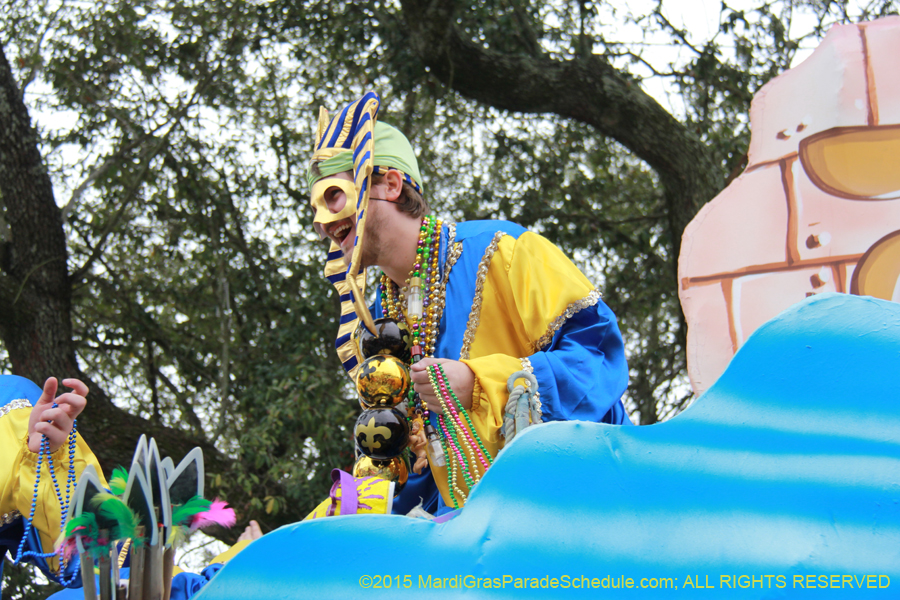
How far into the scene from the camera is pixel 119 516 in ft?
4.45

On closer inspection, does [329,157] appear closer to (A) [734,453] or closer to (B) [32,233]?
(A) [734,453]

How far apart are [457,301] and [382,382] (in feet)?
0.94

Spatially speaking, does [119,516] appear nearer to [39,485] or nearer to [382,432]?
[382,432]

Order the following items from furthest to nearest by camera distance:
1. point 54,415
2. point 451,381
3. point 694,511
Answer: point 54,415
point 451,381
point 694,511

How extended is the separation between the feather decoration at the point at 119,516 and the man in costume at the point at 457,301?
0.66m

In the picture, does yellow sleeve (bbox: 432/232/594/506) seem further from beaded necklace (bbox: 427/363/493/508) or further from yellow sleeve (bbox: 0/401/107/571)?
yellow sleeve (bbox: 0/401/107/571)

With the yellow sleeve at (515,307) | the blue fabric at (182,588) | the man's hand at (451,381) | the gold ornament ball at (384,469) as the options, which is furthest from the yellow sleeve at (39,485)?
the yellow sleeve at (515,307)

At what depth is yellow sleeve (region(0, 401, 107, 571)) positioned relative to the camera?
81.1 inches

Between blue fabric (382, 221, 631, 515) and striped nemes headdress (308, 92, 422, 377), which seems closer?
blue fabric (382, 221, 631, 515)

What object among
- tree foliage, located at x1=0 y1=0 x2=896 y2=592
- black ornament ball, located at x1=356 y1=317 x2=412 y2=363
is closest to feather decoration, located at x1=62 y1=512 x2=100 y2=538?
black ornament ball, located at x1=356 y1=317 x2=412 y2=363

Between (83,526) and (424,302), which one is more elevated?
(424,302)

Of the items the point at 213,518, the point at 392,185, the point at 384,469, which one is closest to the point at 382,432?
the point at 384,469

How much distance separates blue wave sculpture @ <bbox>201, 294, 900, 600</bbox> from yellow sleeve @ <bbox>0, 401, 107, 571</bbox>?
1.10 metres

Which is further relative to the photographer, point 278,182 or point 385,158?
point 278,182
